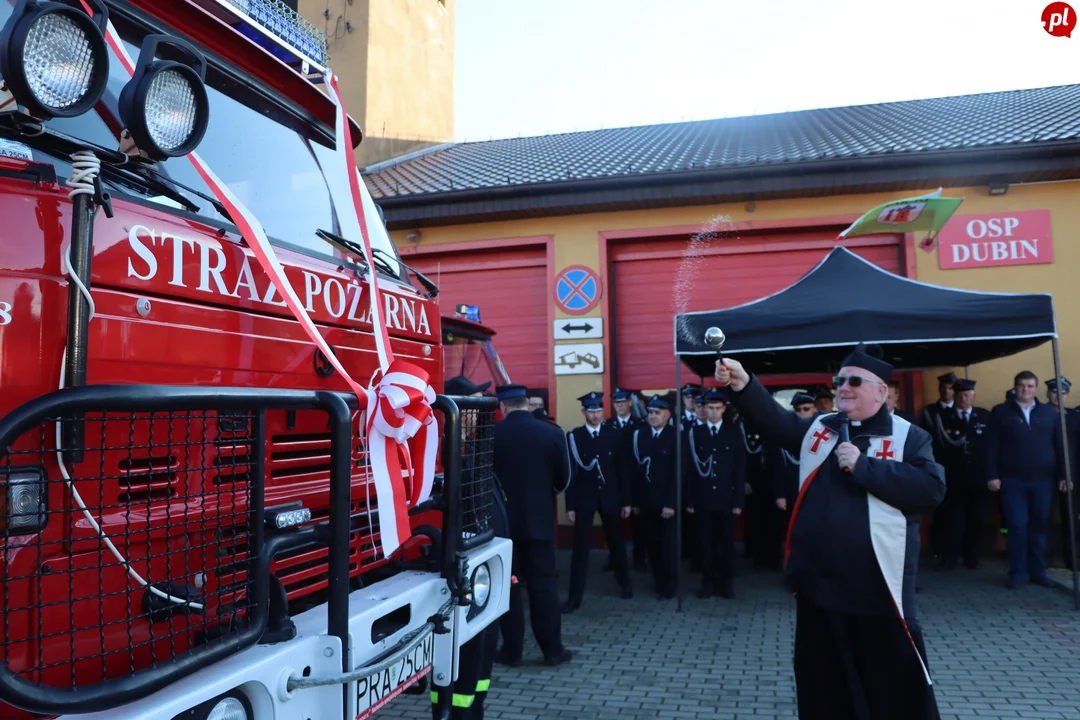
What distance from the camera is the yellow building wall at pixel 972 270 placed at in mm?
8719

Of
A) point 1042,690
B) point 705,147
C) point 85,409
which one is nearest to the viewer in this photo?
point 85,409

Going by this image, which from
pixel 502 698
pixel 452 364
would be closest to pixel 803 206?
pixel 452 364

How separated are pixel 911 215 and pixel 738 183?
2.35 metres

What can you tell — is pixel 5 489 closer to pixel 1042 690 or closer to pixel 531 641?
pixel 531 641

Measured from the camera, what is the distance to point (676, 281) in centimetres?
1007

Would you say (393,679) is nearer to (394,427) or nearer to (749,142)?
(394,427)

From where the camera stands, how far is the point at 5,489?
1507 millimetres

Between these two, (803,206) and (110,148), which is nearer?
(110,148)

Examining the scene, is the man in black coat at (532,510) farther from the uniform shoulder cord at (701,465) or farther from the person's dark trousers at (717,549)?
the uniform shoulder cord at (701,465)

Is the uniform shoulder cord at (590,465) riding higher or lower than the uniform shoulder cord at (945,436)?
lower

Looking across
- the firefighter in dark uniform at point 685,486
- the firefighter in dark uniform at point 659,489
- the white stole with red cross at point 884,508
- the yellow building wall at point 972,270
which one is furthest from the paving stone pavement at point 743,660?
the yellow building wall at point 972,270

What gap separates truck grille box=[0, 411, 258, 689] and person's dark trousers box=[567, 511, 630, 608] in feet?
17.3

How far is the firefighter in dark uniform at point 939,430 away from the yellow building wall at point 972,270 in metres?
0.48

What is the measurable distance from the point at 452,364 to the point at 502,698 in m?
2.72
